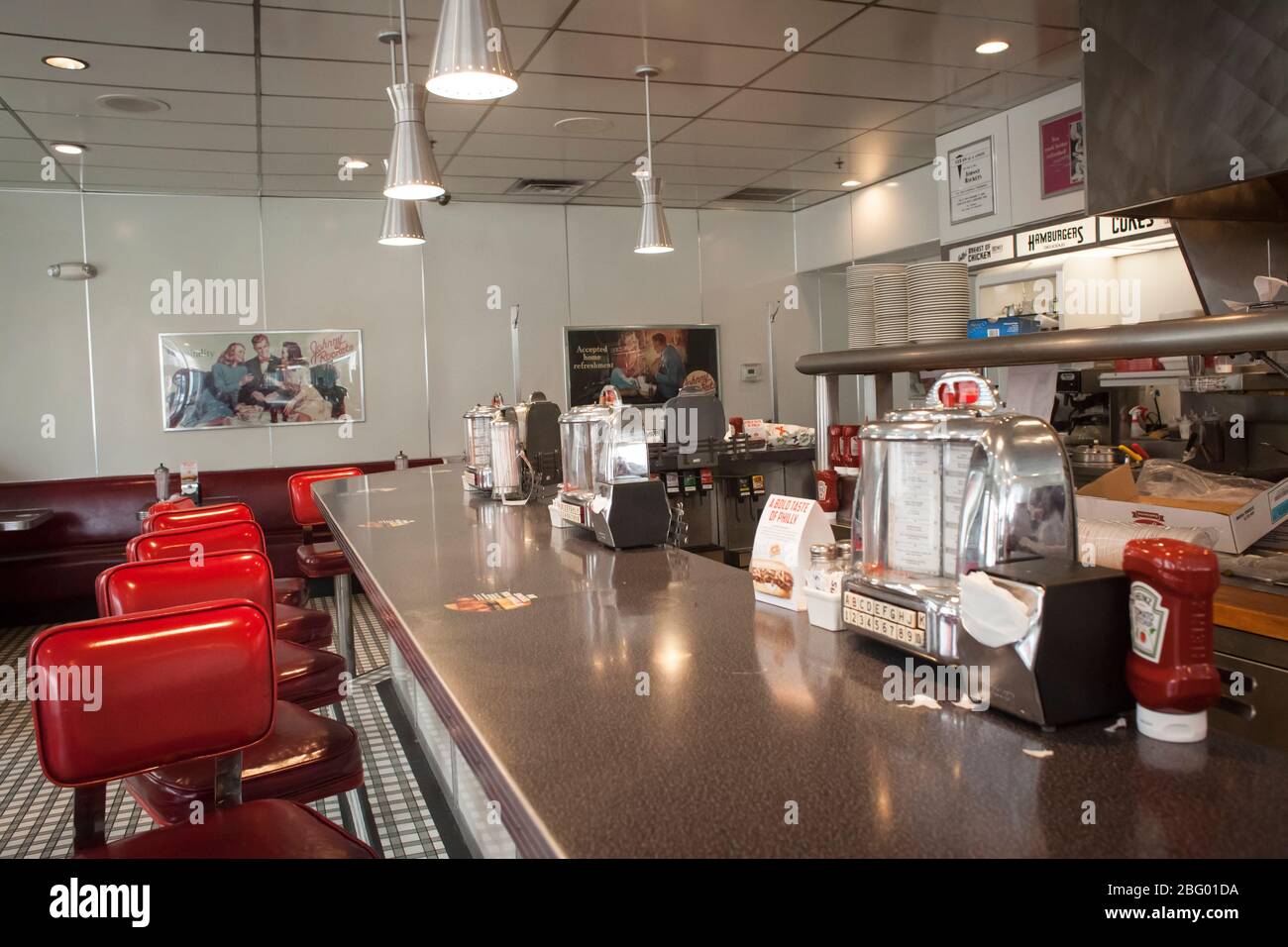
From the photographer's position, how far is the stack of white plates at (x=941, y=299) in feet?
20.1

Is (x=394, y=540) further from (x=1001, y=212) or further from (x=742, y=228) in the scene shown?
(x=742, y=228)

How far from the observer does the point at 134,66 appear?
14.5 ft

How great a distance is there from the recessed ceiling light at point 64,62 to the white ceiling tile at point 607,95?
199 centimetres

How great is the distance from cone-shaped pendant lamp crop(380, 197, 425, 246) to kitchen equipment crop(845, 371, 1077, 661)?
10.7ft

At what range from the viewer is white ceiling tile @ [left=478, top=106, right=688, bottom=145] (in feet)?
17.7

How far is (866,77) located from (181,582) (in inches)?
173

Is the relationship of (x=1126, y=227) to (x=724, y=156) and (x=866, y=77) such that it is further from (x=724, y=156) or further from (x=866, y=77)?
(x=724, y=156)

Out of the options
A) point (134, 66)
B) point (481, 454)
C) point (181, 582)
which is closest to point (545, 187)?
point (134, 66)

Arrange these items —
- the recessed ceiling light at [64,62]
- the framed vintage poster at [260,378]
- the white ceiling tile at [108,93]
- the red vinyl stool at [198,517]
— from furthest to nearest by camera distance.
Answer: the framed vintage poster at [260,378], the white ceiling tile at [108,93], the recessed ceiling light at [64,62], the red vinyl stool at [198,517]

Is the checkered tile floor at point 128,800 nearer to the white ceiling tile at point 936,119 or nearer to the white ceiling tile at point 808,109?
the white ceiling tile at point 808,109

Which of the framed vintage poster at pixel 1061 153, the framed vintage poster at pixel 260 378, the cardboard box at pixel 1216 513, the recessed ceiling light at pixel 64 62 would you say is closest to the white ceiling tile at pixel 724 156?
the framed vintage poster at pixel 1061 153

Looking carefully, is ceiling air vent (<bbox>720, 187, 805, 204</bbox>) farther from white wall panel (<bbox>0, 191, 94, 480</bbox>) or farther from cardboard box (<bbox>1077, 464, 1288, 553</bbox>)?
cardboard box (<bbox>1077, 464, 1288, 553</bbox>)

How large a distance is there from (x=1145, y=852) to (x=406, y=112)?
299cm
